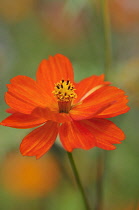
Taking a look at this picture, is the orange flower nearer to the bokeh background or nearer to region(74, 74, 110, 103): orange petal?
region(74, 74, 110, 103): orange petal

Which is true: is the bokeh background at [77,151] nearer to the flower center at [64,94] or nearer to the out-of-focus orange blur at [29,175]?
the out-of-focus orange blur at [29,175]

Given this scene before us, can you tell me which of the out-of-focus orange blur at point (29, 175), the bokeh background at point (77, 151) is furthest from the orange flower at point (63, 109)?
the out-of-focus orange blur at point (29, 175)

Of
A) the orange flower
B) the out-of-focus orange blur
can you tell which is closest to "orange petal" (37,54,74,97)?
the orange flower

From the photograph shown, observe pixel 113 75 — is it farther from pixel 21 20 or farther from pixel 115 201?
pixel 21 20

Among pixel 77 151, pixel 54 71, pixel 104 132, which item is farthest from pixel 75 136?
pixel 77 151

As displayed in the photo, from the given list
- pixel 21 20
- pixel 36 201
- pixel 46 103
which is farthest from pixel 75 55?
pixel 46 103

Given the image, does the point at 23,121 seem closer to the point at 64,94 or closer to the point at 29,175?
the point at 64,94
